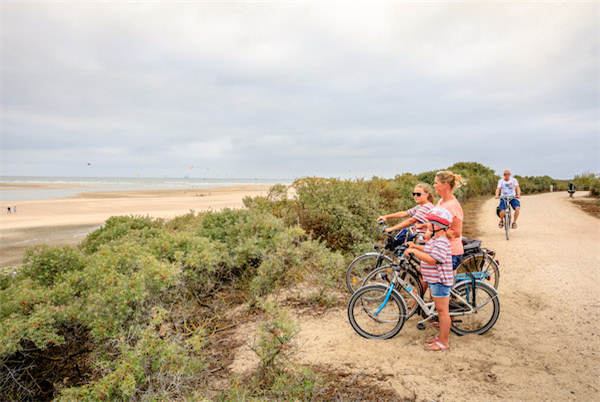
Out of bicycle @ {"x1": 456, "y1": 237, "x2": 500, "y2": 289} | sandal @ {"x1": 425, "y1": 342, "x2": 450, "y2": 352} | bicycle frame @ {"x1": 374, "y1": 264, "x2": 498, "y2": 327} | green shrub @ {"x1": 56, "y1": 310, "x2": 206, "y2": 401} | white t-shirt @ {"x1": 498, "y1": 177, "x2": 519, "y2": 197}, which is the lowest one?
sandal @ {"x1": 425, "y1": 342, "x2": 450, "y2": 352}

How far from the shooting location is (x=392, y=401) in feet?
10.6

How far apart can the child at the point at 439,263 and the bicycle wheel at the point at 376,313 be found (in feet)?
1.55

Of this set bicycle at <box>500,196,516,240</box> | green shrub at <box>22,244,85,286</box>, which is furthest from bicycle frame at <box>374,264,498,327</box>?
bicycle at <box>500,196,516,240</box>

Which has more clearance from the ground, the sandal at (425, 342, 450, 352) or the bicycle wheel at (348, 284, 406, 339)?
the bicycle wheel at (348, 284, 406, 339)

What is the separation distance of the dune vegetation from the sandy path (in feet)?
1.66

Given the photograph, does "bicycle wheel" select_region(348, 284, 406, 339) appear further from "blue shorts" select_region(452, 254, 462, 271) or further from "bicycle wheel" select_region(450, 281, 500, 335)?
"blue shorts" select_region(452, 254, 462, 271)

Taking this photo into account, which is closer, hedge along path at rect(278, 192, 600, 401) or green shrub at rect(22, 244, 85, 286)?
hedge along path at rect(278, 192, 600, 401)

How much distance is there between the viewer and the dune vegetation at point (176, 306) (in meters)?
3.34

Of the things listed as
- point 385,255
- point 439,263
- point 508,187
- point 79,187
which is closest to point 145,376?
point 439,263

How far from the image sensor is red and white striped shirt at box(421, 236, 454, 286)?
3977mm

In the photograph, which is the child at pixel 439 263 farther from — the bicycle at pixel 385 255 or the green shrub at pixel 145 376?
the green shrub at pixel 145 376

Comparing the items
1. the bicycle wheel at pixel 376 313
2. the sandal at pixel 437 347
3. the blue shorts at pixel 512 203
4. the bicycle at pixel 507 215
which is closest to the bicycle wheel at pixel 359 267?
the bicycle wheel at pixel 376 313

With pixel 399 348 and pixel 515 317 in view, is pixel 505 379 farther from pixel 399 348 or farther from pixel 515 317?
pixel 515 317

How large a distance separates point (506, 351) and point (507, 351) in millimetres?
13
